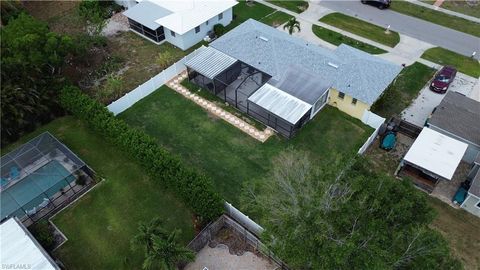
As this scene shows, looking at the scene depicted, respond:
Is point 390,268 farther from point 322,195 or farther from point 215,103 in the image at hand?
point 215,103

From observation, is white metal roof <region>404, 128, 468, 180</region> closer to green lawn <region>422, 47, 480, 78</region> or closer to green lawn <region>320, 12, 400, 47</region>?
green lawn <region>422, 47, 480, 78</region>

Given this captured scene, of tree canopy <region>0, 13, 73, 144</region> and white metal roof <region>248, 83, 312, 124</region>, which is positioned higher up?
tree canopy <region>0, 13, 73, 144</region>

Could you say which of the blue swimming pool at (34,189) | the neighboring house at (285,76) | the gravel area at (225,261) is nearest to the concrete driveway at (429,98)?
the neighboring house at (285,76)

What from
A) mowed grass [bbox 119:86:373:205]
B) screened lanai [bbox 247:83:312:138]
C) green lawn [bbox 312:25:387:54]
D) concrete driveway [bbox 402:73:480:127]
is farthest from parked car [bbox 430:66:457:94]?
screened lanai [bbox 247:83:312:138]

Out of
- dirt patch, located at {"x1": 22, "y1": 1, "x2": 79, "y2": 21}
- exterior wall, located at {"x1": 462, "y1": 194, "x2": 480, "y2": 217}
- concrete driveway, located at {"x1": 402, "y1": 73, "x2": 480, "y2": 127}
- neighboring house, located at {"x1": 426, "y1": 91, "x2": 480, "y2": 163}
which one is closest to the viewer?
exterior wall, located at {"x1": 462, "y1": 194, "x2": 480, "y2": 217}

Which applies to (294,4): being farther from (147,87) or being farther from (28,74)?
(28,74)
